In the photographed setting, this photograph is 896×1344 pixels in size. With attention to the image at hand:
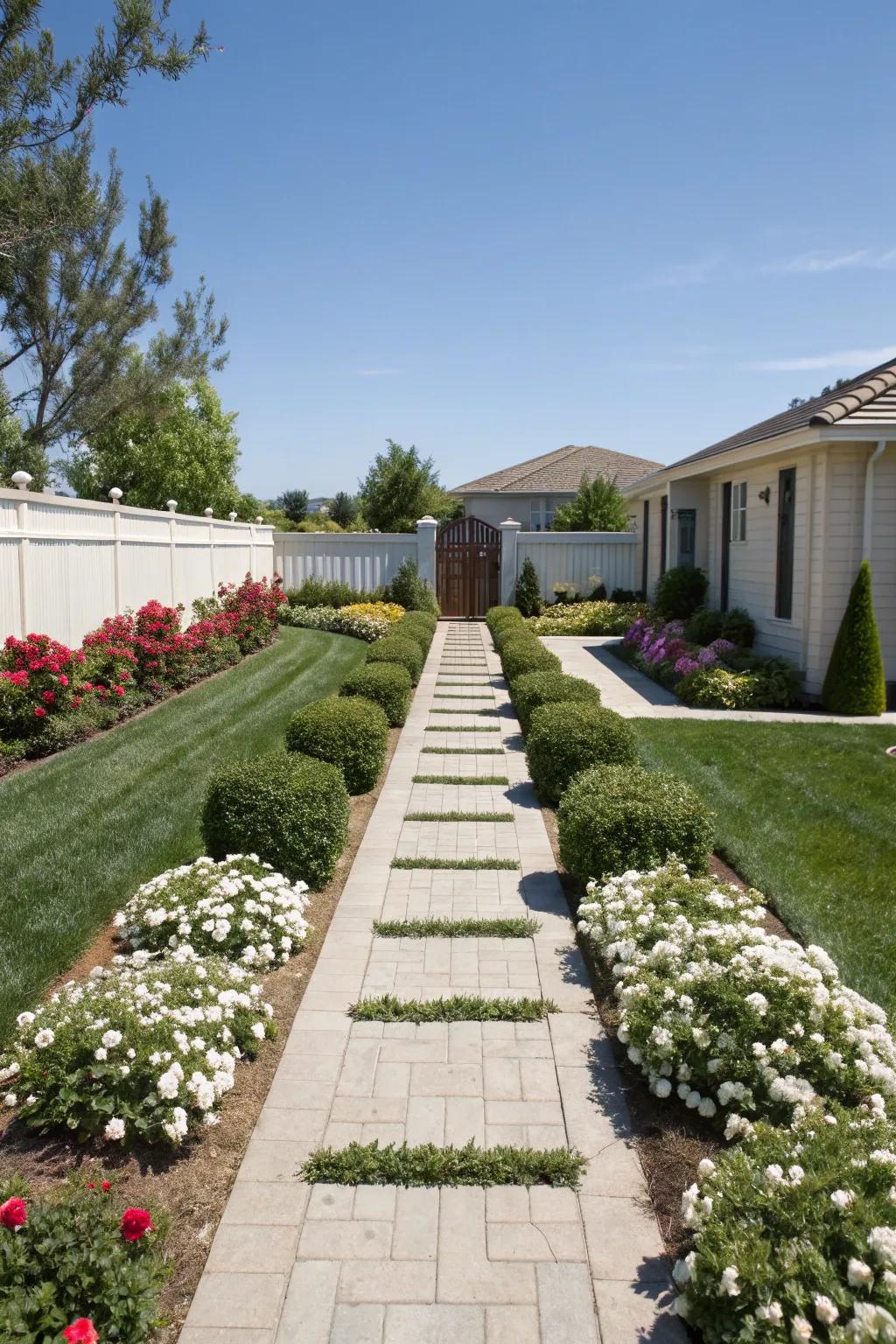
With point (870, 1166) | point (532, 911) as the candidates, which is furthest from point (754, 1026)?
point (532, 911)

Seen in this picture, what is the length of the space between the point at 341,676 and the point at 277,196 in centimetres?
616

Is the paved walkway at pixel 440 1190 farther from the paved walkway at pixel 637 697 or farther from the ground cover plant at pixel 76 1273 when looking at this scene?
the paved walkway at pixel 637 697

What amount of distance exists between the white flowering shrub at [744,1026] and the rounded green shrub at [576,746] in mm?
2858

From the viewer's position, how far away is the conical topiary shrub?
10414mm

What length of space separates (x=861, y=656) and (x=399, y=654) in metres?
5.12

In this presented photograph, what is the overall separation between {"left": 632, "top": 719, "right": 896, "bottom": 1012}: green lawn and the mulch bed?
2539 millimetres

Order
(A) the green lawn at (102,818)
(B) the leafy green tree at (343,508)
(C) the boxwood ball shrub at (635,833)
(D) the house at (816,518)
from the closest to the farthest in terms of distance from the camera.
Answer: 1. (A) the green lawn at (102,818)
2. (C) the boxwood ball shrub at (635,833)
3. (D) the house at (816,518)
4. (B) the leafy green tree at (343,508)

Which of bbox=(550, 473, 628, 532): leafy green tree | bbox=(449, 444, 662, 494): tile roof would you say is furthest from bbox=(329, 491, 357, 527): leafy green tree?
bbox=(550, 473, 628, 532): leafy green tree

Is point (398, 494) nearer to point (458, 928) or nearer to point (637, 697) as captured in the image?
point (637, 697)

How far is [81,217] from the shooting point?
497 inches

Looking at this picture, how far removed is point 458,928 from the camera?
489 centimetres

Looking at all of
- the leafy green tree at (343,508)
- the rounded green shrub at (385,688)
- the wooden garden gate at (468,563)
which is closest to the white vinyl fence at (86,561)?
the rounded green shrub at (385,688)

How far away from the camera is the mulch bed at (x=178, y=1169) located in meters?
2.60

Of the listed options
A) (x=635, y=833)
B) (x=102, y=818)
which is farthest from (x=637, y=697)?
(x=102, y=818)
